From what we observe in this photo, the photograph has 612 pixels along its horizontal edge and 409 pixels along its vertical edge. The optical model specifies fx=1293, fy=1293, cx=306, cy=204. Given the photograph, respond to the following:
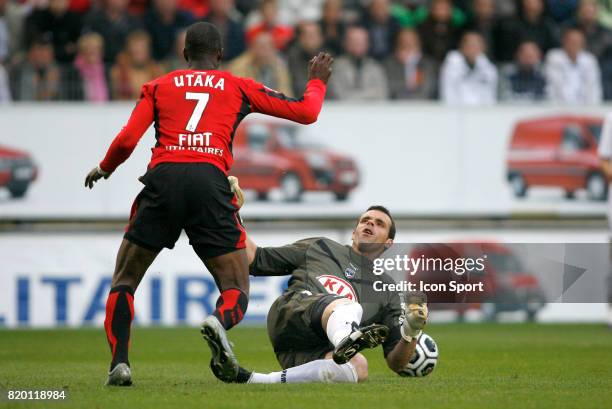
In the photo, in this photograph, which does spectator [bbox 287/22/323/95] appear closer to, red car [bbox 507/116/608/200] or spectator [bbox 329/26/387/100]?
spectator [bbox 329/26/387/100]

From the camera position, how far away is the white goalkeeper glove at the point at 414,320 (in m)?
7.99

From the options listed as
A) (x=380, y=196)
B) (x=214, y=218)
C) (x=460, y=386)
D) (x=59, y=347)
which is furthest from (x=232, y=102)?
(x=380, y=196)

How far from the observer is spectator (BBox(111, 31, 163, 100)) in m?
18.0

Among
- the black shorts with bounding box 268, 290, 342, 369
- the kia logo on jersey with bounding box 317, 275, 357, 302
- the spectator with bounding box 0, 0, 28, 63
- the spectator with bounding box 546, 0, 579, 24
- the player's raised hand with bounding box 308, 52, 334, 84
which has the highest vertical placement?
the spectator with bounding box 546, 0, 579, 24

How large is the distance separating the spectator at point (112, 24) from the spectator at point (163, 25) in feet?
0.67

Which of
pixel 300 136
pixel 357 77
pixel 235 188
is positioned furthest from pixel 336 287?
pixel 357 77

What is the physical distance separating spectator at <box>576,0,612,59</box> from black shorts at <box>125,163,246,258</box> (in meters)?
12.2

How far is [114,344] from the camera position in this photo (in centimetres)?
790

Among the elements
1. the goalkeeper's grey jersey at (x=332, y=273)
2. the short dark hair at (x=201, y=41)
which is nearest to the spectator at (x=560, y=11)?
the goalkeeper's grey jersey at (x=332, y=273)

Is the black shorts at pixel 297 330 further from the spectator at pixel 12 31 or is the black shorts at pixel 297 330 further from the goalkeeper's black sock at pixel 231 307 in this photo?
the spectator at pixel 12 31

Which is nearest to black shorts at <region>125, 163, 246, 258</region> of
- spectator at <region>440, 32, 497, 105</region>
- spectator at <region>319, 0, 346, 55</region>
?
spectator at <region>440, 32, 497, 105</region>

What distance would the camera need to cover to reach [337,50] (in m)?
18.7

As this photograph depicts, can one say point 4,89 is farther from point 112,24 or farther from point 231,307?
point 231,307

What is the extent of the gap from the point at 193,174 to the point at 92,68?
1074 centimetres
